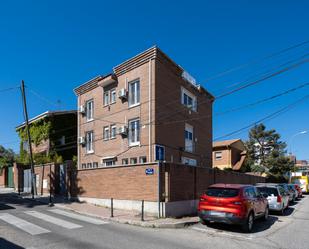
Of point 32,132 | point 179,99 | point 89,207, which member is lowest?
point 89,207

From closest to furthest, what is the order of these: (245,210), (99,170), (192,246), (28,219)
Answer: (192,246), (245,210), (28,219), (99,170)

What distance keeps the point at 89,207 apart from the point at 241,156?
1398 inches

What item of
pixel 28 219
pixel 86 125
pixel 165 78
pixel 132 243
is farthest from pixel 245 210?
pixel 86 125

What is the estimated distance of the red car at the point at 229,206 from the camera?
430 inches

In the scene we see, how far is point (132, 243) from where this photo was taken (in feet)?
28.4

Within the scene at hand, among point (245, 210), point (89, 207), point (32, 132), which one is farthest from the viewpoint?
point (32, 132)

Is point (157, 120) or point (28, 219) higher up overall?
point (157, 120)

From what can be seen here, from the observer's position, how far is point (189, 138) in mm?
26297

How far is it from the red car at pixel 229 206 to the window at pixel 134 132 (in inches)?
430

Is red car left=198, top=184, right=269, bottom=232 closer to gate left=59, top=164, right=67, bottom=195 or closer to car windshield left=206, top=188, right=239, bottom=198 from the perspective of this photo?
car windshield left=206, top=188, right=239, bottom=198

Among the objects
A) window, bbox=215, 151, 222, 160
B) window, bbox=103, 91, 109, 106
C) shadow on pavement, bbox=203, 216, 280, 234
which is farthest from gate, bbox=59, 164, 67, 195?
window, bbox=215, 151, 222, 160

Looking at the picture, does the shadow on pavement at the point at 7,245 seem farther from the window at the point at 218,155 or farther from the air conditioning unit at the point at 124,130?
the window at the point at 218,155

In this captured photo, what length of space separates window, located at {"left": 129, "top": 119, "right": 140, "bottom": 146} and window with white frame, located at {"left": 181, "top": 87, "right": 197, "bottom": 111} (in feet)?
16.2

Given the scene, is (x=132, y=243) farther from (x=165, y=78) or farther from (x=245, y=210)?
(x=165, y=78)
